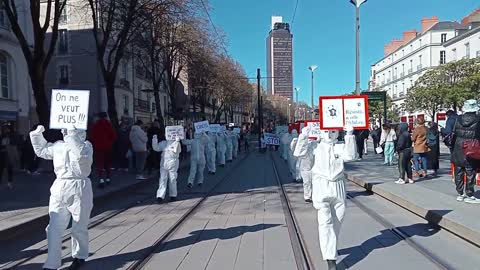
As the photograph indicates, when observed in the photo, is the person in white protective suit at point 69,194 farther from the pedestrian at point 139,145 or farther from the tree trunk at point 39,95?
the tree trunk at point 39,95

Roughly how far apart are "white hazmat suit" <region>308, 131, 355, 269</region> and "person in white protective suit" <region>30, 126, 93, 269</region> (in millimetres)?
2790

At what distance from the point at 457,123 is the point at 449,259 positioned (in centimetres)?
442

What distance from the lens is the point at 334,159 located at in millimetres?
6148

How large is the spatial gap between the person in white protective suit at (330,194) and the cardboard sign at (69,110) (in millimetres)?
3125

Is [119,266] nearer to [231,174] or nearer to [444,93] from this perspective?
[231,174]

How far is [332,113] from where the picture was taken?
7.70m

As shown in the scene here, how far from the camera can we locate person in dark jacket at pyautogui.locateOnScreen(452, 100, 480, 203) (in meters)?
9.66

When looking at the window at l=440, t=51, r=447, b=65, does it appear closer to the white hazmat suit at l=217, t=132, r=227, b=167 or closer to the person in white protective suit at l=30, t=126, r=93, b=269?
the white hazmat suit at l=217, t=132, r=227, b=167

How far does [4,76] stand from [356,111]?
25916 mm

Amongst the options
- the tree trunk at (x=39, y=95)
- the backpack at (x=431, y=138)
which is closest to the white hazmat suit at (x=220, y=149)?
the tree trunk at (x=39, y=95)

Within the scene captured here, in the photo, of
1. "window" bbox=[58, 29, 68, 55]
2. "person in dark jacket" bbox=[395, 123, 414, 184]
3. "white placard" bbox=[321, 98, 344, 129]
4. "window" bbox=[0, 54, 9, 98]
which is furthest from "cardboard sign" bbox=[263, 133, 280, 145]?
"window" bbox=[58, 29, 68, 55]

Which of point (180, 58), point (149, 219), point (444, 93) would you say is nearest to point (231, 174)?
point (149, 219)

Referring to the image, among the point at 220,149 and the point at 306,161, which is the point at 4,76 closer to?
the point at 220,149

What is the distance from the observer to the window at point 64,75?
47.9m
